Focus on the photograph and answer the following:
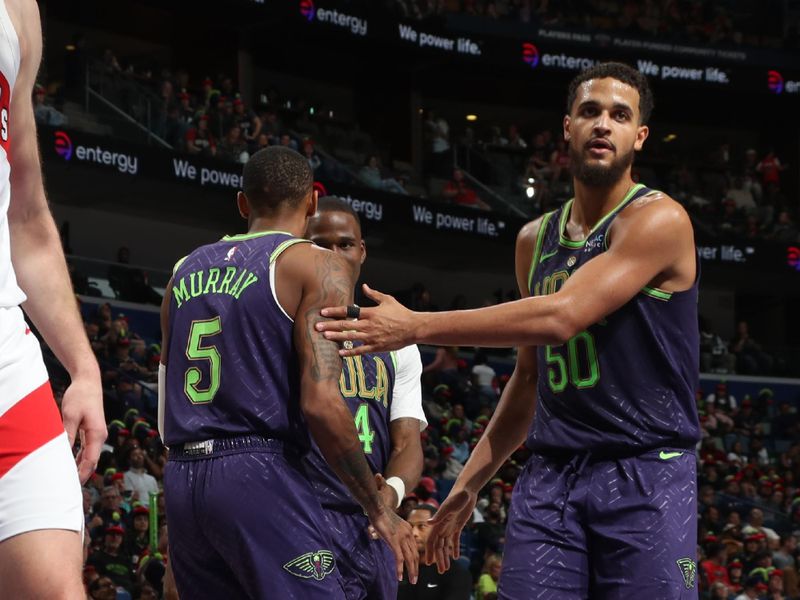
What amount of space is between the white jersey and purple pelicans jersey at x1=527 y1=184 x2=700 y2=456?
2057 mm

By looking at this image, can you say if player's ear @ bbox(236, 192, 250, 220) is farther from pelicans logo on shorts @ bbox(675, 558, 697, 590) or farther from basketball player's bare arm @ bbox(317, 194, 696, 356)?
pelicans logo on shorts @ bbox(675, 558, 697, 590)

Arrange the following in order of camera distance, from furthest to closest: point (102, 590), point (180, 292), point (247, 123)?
1. point (247, 123)
2. point (102, 590)
3. point (180, 292)

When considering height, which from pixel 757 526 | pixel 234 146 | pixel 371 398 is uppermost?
pixel 234 146

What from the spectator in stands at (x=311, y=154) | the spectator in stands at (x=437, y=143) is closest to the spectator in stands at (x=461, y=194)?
the spectator in stands at (x=437, y=143)

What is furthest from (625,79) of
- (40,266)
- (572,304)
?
(40,266)

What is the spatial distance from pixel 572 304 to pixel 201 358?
124 cm

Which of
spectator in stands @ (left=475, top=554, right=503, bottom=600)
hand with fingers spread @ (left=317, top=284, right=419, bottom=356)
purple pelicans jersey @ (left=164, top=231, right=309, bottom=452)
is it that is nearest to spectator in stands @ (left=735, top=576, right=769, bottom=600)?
spectator in stands @ (left=475, top=554, right=503, bottom=600)

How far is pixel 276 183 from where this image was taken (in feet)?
14.5

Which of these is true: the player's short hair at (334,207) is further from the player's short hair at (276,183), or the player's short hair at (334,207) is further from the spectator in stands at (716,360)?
the spectator in stands at (716,360)

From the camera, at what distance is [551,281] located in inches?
167

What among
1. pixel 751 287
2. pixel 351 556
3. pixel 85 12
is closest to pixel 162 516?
pixel 351 556

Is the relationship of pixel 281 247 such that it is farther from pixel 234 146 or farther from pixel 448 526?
pixel 234 146

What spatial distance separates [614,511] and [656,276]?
29.8 inches

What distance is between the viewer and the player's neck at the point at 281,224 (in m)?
4.45
